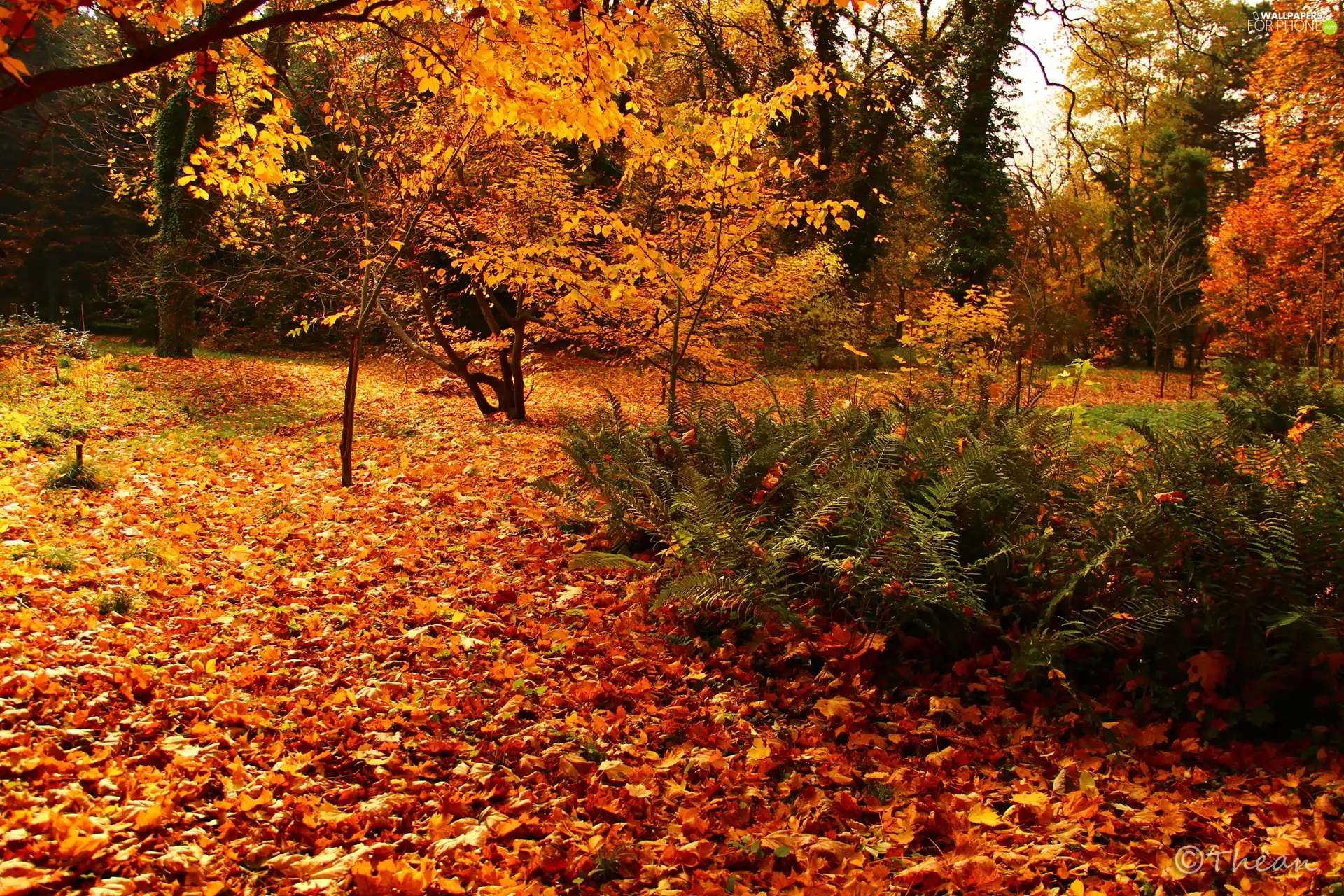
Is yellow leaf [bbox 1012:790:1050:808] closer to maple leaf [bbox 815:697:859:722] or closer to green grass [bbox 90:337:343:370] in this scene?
maple leaf [bbox 815:697:859:722]

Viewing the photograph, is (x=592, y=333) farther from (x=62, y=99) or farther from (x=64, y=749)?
(x=62, y=99)

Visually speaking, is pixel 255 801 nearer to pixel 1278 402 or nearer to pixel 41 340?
pixel 1278 402

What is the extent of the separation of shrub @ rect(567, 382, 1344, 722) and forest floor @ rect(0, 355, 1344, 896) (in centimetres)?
25

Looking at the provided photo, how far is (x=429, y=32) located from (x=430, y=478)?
3439mm

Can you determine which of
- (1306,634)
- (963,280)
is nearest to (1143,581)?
(1306,634)

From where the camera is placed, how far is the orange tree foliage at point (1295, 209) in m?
15.3

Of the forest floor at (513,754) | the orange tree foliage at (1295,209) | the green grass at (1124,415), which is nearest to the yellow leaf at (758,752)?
the forest floor at (513,754)

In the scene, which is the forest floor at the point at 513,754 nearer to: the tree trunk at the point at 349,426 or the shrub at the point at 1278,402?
the tree trunk at the point at 349,426

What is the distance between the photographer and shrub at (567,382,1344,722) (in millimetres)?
3115

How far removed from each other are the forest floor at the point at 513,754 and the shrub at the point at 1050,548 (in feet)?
0.83

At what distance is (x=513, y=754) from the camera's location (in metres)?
2.95

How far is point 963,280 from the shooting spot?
63.5 ft

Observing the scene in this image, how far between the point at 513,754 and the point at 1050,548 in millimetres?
2568

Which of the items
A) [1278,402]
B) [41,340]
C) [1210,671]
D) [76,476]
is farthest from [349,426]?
[1278,402]
